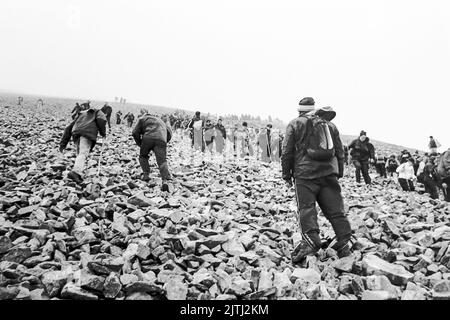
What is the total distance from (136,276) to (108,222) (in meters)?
2.19

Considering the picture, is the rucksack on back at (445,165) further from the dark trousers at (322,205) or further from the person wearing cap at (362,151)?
the dark trousers at (322,205)

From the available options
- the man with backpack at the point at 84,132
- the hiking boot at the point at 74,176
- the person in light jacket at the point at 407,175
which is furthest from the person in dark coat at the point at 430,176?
the hiking boot at the point at 74,176

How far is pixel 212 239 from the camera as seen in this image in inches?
204

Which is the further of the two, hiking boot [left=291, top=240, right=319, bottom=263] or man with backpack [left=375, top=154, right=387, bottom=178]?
man with backpack [left=375, top=154, right=387, bottom=178]

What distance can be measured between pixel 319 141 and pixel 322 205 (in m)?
1.03

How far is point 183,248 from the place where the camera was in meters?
4.86

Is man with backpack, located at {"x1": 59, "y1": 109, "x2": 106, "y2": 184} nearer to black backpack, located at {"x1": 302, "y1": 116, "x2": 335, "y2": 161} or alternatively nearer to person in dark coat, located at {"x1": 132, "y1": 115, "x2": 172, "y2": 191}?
person in dark coat, located at {"x1": 132, "y1": 115, "x2": 172, "y2": 191}

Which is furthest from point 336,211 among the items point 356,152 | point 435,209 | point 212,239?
point 356,152

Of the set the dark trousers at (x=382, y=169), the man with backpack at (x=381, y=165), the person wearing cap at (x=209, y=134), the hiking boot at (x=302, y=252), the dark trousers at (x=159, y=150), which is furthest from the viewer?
the dark trousers at (x=382, y=169)

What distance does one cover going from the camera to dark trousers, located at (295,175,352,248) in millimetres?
4965

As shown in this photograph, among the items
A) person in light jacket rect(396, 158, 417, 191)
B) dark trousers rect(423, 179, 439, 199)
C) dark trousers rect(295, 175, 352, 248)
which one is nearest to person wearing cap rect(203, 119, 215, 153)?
person in light jacket rect(396, 158, 417, 191)

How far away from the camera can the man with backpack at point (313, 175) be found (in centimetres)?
496

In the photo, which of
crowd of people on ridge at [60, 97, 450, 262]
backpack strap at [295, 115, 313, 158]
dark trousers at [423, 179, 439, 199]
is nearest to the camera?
crowd of people on ridge at [60, 97, 450, 262]
